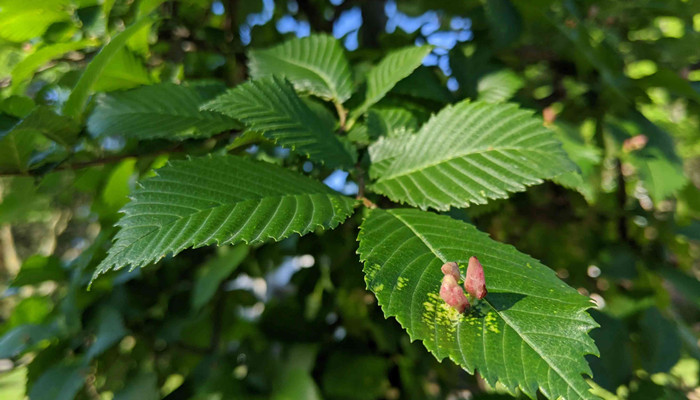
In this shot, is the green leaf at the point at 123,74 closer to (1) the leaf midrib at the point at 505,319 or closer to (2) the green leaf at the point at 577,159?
(1) the leaf midrib at the point at 505,319

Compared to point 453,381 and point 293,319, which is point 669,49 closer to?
point 453,381

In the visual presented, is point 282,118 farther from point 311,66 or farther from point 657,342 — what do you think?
point 657,342

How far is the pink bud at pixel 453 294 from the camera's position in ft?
1.16

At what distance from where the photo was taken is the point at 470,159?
51 centimetres

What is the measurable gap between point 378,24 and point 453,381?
1.02 m

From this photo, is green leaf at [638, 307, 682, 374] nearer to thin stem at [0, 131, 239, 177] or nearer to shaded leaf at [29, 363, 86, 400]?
thin stem at [0, 131, 239, 177]

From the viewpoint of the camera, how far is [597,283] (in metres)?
1.23

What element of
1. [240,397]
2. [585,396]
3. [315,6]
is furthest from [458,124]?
[315,6]

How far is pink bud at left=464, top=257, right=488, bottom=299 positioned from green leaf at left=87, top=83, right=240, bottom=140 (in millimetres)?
387

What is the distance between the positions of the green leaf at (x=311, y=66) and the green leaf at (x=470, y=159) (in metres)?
0.18

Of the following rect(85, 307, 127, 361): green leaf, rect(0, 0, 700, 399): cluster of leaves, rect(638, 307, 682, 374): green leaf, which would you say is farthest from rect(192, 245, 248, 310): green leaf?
rect(638, 307, 682, 374): green leaf

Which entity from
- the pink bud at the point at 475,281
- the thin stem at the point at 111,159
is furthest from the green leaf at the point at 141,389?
the pink bud at the point at 475,281

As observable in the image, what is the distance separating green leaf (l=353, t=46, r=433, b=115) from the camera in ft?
2.04

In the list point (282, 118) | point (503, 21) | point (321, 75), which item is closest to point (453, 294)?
point (282, 118)
